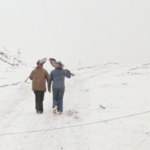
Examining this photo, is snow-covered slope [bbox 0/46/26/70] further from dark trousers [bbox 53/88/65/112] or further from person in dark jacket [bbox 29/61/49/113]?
dark trousers [bbox 53/88/65/112]

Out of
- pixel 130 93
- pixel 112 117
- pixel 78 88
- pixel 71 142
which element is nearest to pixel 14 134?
pixel 71 142

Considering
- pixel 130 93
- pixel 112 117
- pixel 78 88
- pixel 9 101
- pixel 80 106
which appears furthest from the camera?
pixel 78 88

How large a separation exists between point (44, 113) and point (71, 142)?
3.13 metres

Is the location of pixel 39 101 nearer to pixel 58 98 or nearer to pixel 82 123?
pixel 58 98

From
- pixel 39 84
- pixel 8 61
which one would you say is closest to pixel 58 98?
pixel 39 84

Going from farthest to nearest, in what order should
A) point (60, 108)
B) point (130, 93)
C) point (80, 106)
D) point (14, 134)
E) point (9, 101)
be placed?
point (130, 93), point (9, 101), point (80, 106), point (60, 108), point (14, 134)

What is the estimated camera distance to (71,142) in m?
7.26

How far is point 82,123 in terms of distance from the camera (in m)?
8.78

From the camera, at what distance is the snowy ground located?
282 inches

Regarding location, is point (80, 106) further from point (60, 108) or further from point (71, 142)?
point (71, 142)

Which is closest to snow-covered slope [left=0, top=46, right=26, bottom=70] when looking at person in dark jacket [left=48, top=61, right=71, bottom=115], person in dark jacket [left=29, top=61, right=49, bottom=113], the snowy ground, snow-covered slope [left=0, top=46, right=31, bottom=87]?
snow-covered slope [left=0, top=46, right=31, bottom=87]

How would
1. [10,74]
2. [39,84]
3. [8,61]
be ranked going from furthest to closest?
[8,61] → [10,74] → [39,84]

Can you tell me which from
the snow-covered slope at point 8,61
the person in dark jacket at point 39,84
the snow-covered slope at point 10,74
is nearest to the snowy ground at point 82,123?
the person in dark jacket at point 39,84

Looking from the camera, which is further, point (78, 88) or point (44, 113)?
point (78, 88)
